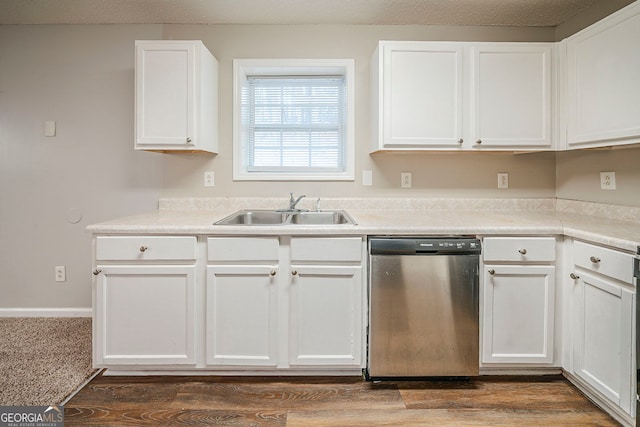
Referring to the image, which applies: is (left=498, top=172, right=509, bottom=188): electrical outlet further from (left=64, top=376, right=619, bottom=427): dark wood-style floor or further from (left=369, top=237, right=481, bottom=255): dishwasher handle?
(left=64, top=376, right=619, bottom=427): dark wood-style floor

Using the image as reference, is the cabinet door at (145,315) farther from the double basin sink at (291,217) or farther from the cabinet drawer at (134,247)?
the double basin sink at (291,217)

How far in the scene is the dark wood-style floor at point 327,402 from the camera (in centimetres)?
169

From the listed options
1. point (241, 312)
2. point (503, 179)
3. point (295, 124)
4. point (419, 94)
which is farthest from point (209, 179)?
point (503, 179)

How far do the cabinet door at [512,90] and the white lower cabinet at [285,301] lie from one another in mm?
1227

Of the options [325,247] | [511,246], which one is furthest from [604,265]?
[325,247]

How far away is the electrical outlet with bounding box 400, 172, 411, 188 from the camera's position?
2.73 metres

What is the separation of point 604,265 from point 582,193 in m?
1.04

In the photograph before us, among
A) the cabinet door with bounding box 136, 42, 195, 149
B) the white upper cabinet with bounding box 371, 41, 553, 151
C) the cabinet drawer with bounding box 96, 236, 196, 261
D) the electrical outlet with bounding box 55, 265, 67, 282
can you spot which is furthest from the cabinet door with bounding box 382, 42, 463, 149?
the electrical outlet with bounding box 55, 265, 67, 282

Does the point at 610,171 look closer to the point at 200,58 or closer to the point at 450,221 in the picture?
the point at 450,221

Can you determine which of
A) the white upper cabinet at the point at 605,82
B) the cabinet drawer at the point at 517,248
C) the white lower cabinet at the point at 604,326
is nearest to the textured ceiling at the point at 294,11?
the white upper cabinet at the point at 605,82

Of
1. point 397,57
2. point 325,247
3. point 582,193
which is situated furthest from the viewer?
point 582,193

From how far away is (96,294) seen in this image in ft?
6.41

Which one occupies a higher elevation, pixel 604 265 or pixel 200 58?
pixel 200 58

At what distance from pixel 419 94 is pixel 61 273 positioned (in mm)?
2888
